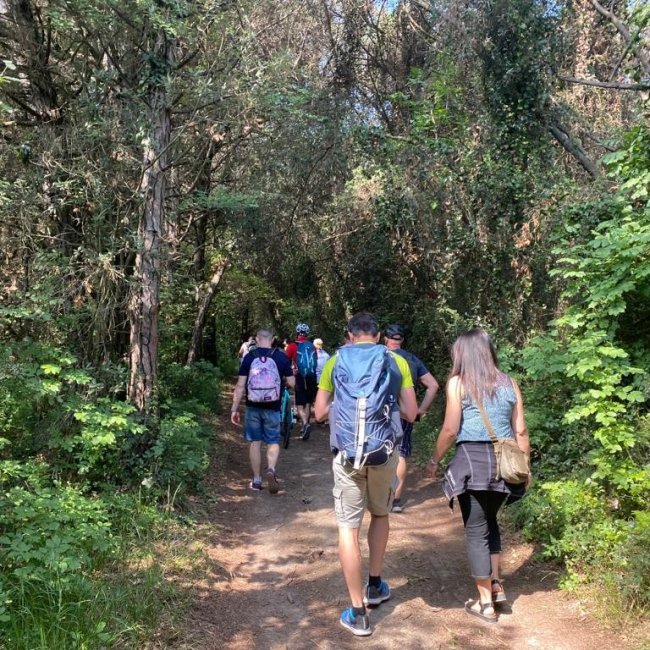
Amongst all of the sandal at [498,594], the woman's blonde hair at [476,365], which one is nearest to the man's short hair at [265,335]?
the woman's blonde hair at [476,365]

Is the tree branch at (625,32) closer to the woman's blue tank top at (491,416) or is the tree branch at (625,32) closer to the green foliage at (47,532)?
the woman's blue tank top at (491,416)

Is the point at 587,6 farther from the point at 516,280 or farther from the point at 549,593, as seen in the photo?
the point at 549,593

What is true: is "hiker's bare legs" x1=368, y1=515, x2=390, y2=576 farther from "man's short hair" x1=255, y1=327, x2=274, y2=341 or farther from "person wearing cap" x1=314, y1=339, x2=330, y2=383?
"person wearing cap" x1=314, y1=339, x2=330, y2=383

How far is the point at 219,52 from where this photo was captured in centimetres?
671

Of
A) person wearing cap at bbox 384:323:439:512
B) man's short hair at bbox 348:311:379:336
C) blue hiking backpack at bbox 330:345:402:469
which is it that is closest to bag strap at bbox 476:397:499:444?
blue hiking backpack at bbox 330:345:402:469

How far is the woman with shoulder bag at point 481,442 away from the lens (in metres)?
3.79

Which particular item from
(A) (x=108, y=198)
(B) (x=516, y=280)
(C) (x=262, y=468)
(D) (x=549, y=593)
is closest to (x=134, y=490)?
(C) (x=262, y=468)

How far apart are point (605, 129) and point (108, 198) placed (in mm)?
7522

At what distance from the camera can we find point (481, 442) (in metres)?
3.82

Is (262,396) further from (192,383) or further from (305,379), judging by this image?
(192,383)

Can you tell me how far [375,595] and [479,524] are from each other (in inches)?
36.2

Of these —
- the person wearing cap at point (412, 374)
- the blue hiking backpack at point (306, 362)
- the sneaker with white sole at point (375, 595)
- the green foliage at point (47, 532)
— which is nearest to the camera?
the green foliage at point (47, 532)

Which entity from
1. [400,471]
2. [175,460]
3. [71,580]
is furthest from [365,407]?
[175,460]

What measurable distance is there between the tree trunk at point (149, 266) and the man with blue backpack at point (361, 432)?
2.91 metres
